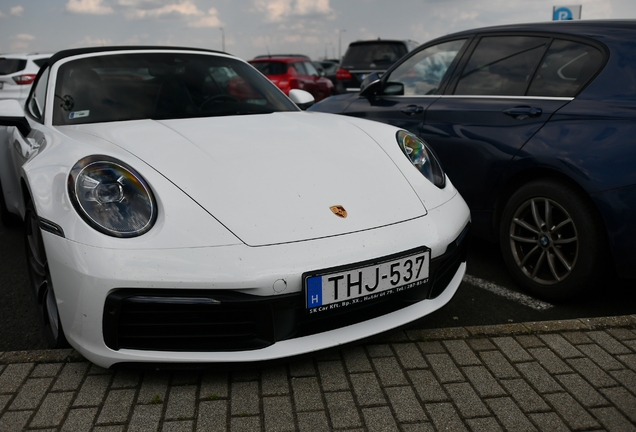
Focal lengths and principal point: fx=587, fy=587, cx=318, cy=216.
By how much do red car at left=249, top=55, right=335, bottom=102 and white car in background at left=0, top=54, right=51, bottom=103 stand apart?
4798 millimetres

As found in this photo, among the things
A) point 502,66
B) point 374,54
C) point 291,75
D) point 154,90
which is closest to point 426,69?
point 502,66

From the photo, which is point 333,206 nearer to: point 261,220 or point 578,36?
point 261,220

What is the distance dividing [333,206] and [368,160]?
1.55ft

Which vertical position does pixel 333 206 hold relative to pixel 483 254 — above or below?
above

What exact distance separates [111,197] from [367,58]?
10.8 meters

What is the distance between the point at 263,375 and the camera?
2.30m

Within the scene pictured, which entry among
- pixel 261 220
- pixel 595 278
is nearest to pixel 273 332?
pixel 261 220

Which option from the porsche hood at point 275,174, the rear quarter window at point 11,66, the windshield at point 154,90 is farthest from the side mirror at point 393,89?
the rear quarter window at point 11,66

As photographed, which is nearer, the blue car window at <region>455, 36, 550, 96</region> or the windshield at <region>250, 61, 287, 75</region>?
the blue car window at <region>455, 36, 550, 96</region>

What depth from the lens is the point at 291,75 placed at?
1291 centimetres

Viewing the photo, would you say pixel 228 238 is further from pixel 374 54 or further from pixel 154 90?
pixel 374 54

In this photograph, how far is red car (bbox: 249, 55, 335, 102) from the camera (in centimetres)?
1284

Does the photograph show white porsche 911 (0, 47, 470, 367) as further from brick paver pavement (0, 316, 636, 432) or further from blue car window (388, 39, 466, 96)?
blue car window (388, 39, 466, 96)

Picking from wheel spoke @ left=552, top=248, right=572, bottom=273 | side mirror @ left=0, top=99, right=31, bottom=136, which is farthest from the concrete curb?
side mirror @ left=0, top=99, right=31, bottom=136
